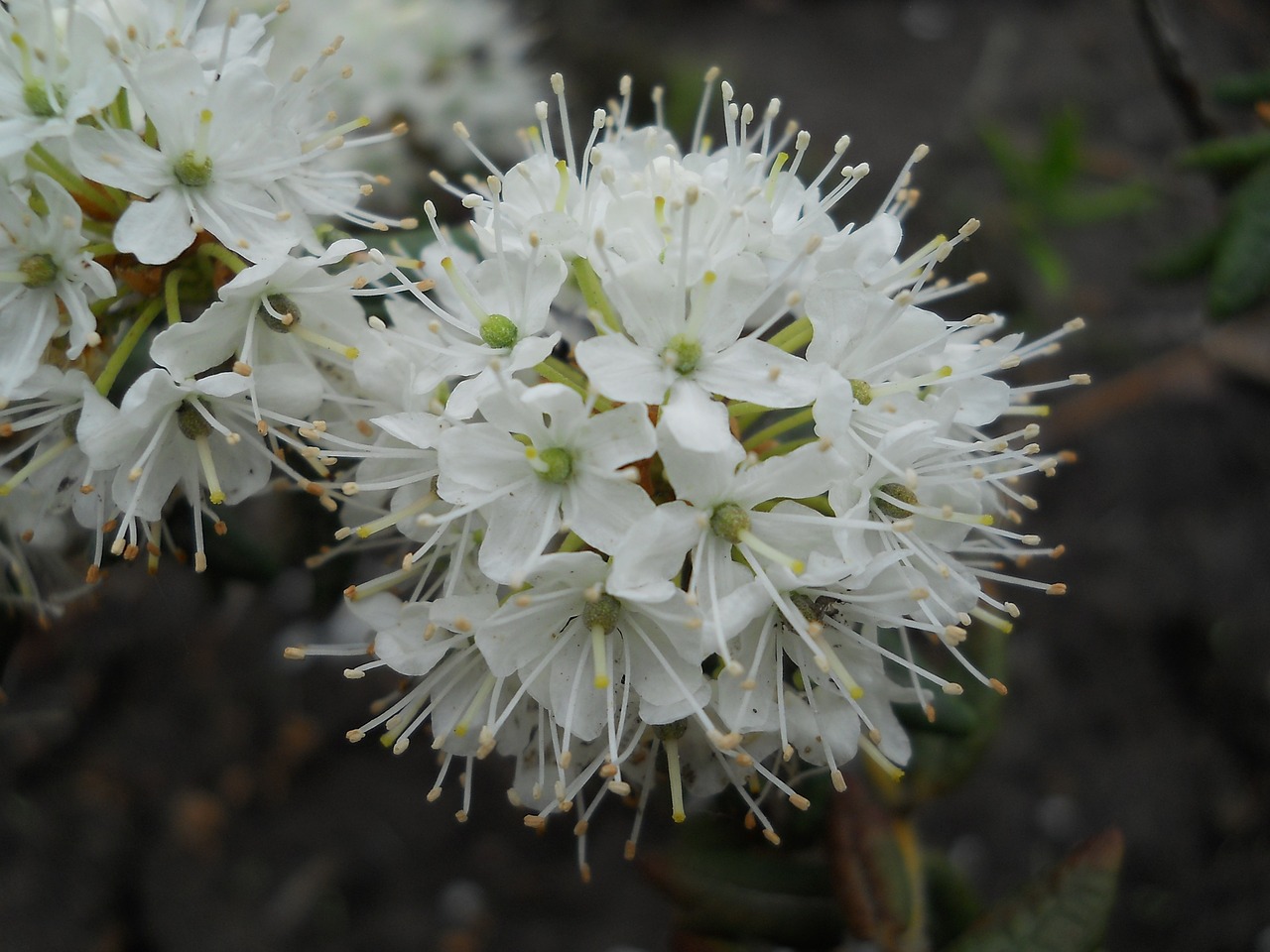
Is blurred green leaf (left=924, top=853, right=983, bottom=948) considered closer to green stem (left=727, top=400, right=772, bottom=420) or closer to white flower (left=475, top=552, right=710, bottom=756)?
white flower (left=475, top=552, right=710, bottom=756)

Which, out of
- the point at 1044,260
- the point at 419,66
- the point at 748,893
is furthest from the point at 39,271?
the point at 1044,260

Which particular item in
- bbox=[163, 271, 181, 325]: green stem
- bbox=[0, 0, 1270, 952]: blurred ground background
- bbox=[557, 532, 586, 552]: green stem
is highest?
bbox=[163, 271, 181, 325]: green stem

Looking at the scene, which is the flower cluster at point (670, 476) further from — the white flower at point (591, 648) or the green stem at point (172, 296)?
the green stem at point (172, 296)

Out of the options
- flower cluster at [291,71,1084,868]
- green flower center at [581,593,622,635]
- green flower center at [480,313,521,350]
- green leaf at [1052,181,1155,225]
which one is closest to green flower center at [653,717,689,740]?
flower cluster at [291,71,1084,868]

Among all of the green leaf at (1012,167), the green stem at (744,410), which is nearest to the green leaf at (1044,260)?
the green leaf at (1012,167)

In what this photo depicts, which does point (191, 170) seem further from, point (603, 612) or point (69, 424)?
point (603, 612)

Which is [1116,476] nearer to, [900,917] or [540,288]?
[900,917]

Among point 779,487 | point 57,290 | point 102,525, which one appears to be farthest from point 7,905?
point 779,487
